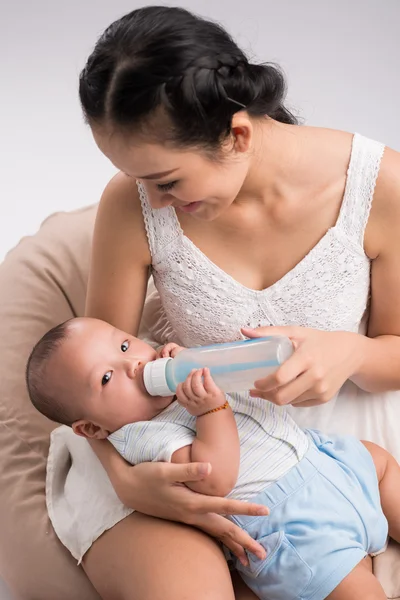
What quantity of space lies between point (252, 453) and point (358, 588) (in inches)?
11.3

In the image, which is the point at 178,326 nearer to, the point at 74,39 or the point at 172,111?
the point at 172,111

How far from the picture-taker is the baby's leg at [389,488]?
1.87 meters

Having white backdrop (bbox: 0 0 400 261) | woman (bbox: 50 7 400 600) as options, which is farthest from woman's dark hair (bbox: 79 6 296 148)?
white backdrop (bbox: 0 0 400 261)

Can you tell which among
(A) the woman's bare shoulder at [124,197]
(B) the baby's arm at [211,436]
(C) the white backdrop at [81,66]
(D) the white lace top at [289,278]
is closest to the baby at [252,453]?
(B) the baby's arm at [211,436]

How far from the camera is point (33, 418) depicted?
2203 millimetres

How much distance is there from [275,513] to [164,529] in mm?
197

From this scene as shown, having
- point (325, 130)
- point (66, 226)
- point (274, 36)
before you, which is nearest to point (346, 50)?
point (274, 36)

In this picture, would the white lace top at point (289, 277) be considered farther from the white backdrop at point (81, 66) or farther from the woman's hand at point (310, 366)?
the white backdrop at point (81, 66)

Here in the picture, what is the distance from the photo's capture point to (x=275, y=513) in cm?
171

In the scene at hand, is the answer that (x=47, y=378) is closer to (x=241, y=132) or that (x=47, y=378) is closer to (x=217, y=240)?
(x=217, y=240)

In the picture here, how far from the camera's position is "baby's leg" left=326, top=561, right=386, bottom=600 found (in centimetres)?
165

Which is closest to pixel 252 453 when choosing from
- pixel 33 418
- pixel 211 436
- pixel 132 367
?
pixel 211 436

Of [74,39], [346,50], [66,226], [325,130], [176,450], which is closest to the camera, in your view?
[176,450]

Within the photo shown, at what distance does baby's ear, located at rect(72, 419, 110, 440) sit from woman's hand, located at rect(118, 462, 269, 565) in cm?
11
